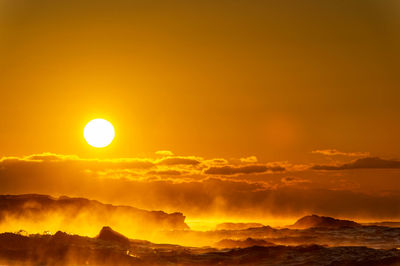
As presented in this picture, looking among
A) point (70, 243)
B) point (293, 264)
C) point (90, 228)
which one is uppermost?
point (90, 228)

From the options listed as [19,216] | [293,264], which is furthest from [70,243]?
[19,216]

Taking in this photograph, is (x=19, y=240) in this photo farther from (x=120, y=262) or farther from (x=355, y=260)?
(x=355, y=260)

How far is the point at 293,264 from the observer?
210 ft

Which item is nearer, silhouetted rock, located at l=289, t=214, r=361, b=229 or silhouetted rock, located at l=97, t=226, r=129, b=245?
silhouetted rock, located at l=97, t=226, r=129, b=245

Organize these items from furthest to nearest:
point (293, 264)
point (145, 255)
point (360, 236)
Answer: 1. point (360, 236)
2. point (145, 255)
3. point (293, 264)

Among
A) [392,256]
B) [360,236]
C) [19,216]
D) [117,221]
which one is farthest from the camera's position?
[117,221]

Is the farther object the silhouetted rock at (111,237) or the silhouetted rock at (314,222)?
the silhouetted rock at (314,222)

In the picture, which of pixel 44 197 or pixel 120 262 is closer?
pixel 120 262

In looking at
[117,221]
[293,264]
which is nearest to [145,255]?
[293,264]

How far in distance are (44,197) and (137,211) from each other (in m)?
38.0

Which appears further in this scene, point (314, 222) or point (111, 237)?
point (314, 222)

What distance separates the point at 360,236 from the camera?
106750 millimetres

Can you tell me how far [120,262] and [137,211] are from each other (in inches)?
4394

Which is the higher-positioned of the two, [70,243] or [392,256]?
[70,243]
